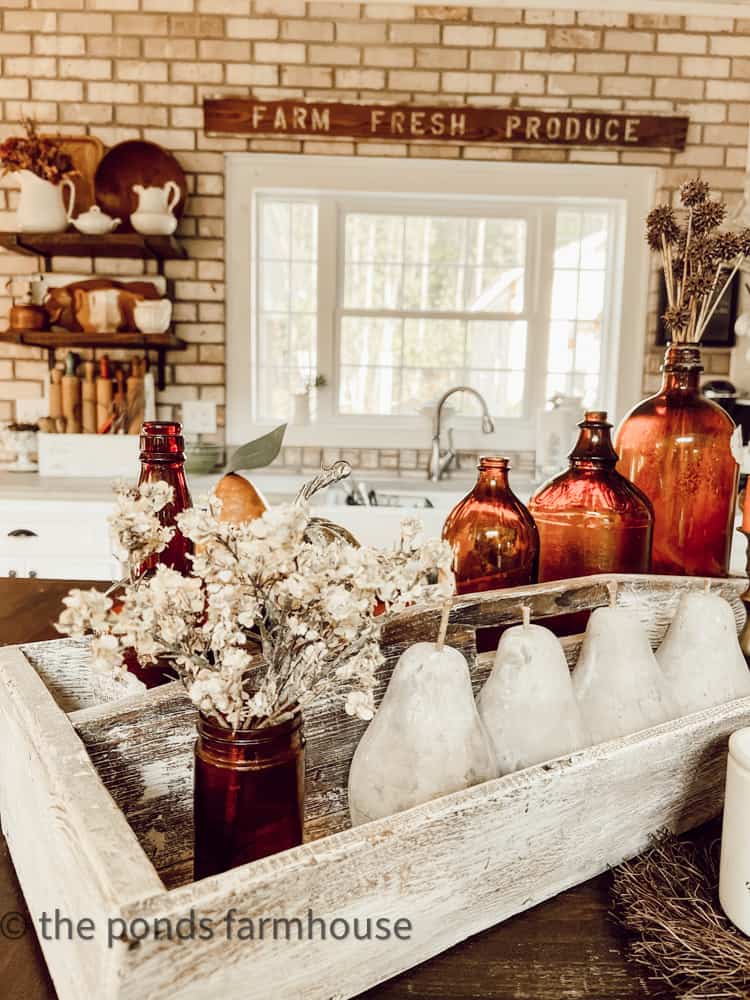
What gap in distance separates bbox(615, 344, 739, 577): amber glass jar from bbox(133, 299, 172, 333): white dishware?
100 inches

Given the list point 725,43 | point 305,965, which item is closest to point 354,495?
point 725,43

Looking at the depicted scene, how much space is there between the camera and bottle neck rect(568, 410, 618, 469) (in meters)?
0.94

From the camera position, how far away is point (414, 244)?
12.0 ft

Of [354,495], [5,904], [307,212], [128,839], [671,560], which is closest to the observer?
[128,839]

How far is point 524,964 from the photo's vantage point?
532 millimetres

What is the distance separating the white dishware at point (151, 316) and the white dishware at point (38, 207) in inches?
18.2

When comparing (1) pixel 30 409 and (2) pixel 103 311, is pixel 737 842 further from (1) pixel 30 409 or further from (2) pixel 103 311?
(1) pixel 30 409

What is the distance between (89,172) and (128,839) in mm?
3522

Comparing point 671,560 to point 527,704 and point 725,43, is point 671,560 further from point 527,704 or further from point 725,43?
point 725,43

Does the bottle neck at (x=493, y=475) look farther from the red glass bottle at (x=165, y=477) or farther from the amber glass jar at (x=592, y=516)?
the red glass bottle at (x=165, y=477)

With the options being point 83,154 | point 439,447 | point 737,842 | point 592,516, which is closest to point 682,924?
point 737,842

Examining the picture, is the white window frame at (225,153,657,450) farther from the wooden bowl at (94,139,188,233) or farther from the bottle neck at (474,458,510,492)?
the bottle neck at (474,458,510,492)

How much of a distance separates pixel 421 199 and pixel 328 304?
2.09 ft

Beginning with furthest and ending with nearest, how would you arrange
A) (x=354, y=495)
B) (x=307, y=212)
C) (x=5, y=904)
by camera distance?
1. (x=307, y=212)
2. (x=354, y=495)
3. (x=5, y=904)
